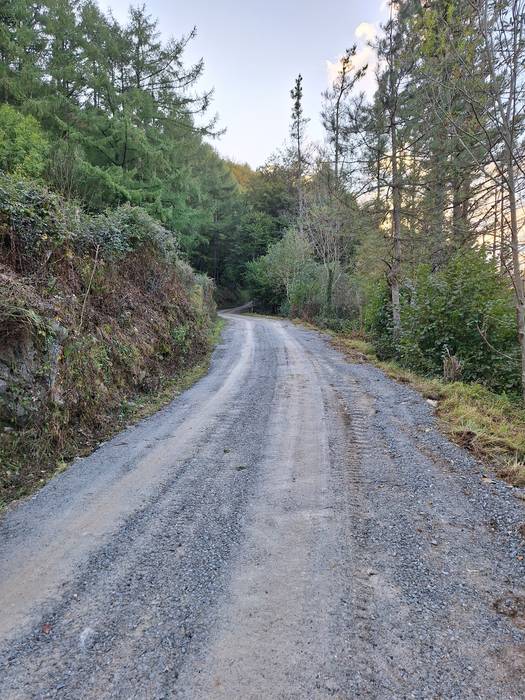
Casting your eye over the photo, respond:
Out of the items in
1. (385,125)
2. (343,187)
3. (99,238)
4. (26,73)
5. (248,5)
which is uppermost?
(248,5)

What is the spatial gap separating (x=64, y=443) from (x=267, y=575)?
9.41 feet

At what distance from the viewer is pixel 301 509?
2.75 metres

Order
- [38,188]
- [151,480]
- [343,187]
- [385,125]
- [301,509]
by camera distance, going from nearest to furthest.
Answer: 1. [301,509]
2. [151,480]
3. [38,188]
4. [385,125]
5. [343,187]

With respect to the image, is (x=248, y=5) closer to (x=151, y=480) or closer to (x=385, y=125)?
(x=385, y=125)

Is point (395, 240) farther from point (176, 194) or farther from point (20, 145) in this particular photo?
point (20, 145)

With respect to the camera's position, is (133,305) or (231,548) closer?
(231,548)

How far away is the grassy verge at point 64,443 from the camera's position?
3301 millimetres

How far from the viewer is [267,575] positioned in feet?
6.82

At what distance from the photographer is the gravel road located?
1507 mm

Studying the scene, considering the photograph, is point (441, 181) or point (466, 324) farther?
point (441, 181)

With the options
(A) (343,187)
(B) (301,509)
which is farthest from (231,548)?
(A) (343,187)

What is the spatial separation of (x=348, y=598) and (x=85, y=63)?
13900mm

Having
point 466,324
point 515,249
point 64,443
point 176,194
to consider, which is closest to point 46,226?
point 64,443

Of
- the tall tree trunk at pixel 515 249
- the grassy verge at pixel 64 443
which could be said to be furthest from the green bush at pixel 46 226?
the tall tree trunk at pixel 515 249
